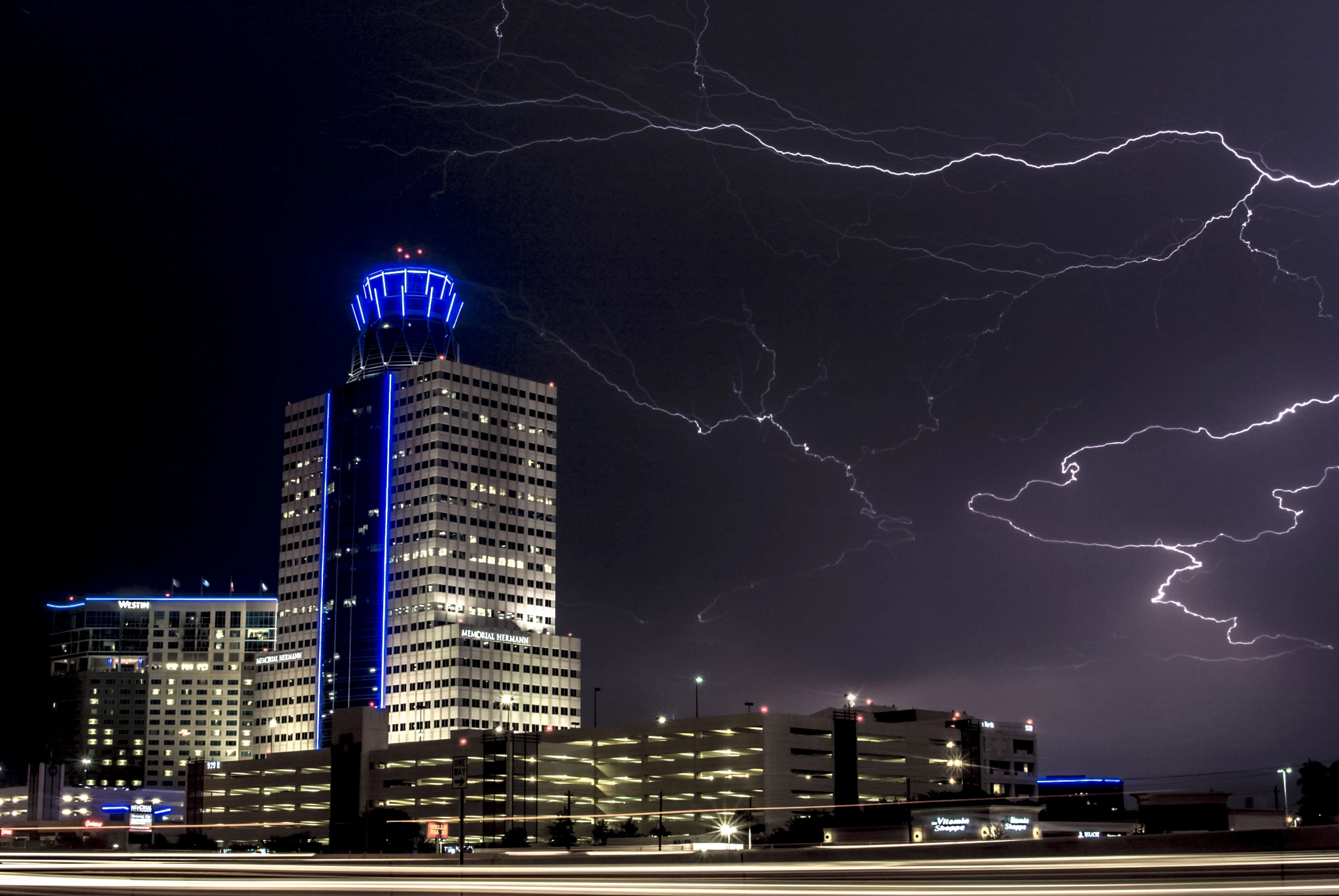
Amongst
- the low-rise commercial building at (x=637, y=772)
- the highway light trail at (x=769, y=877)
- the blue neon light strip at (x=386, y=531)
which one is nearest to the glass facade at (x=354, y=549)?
the blue neon light strip at (x=386, y=531)

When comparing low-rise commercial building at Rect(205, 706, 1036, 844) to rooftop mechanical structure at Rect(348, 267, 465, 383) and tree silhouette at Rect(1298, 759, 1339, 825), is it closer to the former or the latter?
tree silhouette at Rect(1298, 759, 1339, 825)

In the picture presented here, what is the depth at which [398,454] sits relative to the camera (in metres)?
186

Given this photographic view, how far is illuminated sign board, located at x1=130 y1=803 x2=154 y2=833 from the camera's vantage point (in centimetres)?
13000

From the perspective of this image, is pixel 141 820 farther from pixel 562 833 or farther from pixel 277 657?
pixel 277 657

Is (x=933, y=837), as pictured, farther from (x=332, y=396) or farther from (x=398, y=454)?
(x=332, y=396)

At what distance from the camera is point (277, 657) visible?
625ft

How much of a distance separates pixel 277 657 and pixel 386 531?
24.4m

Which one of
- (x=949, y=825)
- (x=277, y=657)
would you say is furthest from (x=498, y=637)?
(x=949, y=825)

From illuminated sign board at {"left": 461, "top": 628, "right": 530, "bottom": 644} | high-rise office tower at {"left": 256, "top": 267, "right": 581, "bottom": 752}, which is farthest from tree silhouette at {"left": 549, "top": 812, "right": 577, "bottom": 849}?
illuminated sign board at {"left": 461, "top": 628, "right": 530, "bottom": 644}

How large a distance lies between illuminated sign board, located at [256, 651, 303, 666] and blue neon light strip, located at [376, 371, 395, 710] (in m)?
14.9

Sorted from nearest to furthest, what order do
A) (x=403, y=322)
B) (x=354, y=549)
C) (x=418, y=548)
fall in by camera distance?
(x=418, y=548), (x=354, y=549), (x=403, y=322)

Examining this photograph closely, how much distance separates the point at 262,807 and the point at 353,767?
17.6 meters

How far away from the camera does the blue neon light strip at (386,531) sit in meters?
179

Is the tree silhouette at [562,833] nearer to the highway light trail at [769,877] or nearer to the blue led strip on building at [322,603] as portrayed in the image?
the highway light trail at [769,877]
